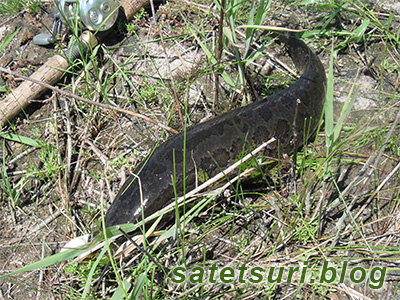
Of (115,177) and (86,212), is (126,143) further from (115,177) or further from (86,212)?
(86,212)

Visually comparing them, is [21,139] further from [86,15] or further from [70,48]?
[86,15]

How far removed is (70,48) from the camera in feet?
14.4

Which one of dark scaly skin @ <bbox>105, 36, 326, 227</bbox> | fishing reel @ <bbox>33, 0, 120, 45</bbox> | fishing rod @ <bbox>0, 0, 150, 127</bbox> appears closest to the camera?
dark scaly skin @ <bbox>105, 36, 326, 227</bbox>

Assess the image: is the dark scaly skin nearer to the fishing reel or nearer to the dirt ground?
the dirt ground

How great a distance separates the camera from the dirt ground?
326cm

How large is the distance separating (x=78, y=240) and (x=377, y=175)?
2223 mm

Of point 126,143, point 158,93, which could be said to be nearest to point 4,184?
point 126,143

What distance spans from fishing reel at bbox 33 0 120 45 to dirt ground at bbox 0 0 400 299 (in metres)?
0.21

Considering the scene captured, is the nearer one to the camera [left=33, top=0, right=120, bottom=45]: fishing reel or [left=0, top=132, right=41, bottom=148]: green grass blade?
[left=0, top=132, right=41, bottom=148]: green grass blade

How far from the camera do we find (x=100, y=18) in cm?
444

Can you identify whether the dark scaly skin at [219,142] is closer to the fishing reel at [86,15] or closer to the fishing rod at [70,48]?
the fishing rod at [70,48]

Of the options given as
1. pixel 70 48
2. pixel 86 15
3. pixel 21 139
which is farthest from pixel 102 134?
pixel 86 15

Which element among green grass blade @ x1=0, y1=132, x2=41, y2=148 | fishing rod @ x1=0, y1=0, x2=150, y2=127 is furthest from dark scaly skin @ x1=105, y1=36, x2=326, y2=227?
fishing rod @ x1=0, y1=0, x2=150, y2=127

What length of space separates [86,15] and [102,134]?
1166 millimetres
